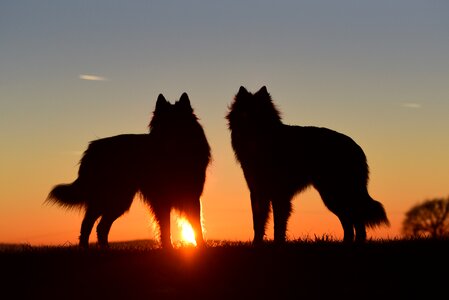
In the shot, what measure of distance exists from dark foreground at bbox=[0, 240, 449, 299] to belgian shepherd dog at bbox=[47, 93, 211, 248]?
2307mm

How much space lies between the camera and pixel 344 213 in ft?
37.8

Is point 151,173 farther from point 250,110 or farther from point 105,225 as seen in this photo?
point 250,110

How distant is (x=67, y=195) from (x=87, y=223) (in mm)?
793

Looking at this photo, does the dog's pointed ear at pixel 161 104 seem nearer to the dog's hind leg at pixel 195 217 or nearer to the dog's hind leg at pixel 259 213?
the dog's hind leg at pixel 195 217

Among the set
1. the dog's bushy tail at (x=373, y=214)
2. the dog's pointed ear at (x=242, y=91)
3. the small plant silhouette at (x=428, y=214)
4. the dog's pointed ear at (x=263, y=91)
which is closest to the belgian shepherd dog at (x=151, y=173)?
the dog's pointed ear at (x=242, y=91)

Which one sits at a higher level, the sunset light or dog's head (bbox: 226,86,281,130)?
dog's head (bbox: 226,86,281,130)

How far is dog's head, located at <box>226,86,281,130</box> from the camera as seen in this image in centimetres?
1143

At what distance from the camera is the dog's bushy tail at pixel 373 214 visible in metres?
11.5

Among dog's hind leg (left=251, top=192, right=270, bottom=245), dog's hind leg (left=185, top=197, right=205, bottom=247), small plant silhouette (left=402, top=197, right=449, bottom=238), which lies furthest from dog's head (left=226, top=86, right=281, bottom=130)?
small plant silhouette (left=402, top=197, right=449, bottom=238)

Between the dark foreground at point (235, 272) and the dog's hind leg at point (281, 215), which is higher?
the dog's hind leg at point (281, 215)

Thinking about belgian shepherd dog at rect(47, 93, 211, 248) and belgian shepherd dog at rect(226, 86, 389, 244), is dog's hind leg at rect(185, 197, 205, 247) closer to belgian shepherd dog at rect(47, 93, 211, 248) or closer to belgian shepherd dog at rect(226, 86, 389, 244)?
belgian shepherd dog at rect(47, 93, 211, 248)

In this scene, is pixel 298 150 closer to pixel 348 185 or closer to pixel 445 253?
pixel 348 185

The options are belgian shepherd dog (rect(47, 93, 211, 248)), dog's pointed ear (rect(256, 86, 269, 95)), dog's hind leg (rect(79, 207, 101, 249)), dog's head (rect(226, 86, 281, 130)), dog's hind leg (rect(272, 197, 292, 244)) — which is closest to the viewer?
dog's hind leg (rect(272, 197, 292, 244))

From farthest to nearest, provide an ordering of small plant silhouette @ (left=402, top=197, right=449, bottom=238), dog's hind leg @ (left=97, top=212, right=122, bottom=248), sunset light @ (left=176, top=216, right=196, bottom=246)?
small plant silhouette @ (left=402, top=197, right=449, bottom=238) < dog's hind leg @ (left=97, top=212, right=122, bottom=248) < sunset light @ (left=176, top=216, right=196, bottom=246)
